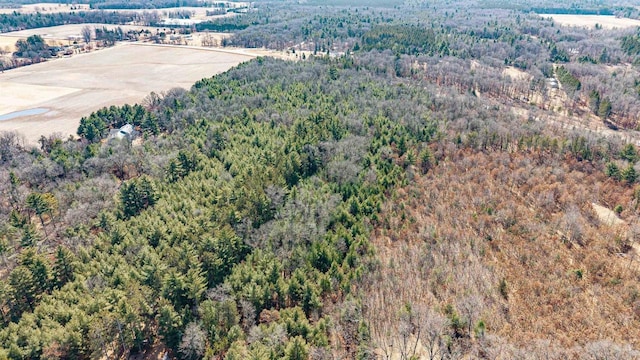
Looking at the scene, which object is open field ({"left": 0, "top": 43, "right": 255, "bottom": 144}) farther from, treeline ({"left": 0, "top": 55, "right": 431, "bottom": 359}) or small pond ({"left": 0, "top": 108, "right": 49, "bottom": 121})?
treeline ({"left": 0, "top": 55, "right": 431, "bottom": 359})

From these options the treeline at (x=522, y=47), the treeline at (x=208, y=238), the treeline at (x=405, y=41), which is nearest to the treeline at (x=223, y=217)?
the treeline at (x=208, y=238)

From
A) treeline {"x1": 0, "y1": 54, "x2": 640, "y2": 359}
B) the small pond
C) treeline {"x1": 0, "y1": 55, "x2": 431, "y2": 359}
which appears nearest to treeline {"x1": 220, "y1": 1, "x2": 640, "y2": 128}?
treeline {"x1": 0, "y1": 54, "x2": 640, "y2": 359}

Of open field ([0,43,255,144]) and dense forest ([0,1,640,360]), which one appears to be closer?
dense forest ([0,1,640,360])

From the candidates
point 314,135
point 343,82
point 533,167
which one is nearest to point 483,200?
point 533,167

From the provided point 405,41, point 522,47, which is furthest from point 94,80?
point 522,47

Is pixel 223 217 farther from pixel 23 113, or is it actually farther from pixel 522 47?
pixel 522 47

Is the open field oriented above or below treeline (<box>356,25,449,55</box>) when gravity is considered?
below
